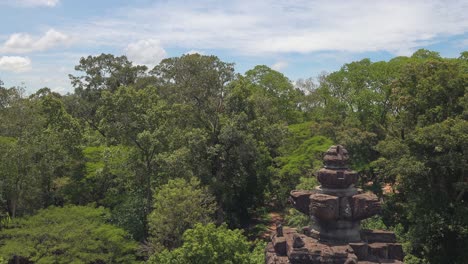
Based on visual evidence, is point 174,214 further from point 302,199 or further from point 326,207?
point 326,207

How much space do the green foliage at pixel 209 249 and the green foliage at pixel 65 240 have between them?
4.61 m

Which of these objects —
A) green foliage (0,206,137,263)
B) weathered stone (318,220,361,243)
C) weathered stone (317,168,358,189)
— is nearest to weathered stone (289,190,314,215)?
weathered stone (317,168,358,189)

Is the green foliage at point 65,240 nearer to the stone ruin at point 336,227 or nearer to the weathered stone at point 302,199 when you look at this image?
the stone ruin at point 336,227

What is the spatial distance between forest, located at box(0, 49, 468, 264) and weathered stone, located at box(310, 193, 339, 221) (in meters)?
4.89

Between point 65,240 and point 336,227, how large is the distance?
1259 centimetres

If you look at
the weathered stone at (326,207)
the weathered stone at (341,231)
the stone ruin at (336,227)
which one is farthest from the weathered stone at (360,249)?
the weathered stone at (326,207)

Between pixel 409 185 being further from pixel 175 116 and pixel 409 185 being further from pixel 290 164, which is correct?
pixel 175 116

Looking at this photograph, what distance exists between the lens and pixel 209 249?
1549 cm

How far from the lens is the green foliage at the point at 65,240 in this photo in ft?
62.5

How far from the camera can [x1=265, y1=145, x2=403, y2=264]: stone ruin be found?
11.5m

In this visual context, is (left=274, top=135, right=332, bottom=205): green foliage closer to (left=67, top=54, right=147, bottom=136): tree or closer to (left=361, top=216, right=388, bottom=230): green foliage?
(left=361, top=216, right=388, bottom=230): green foliage

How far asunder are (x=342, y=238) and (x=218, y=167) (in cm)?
1635

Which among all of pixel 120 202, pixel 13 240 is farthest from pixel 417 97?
pixel 13 240

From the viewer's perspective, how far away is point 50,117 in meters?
29.4
